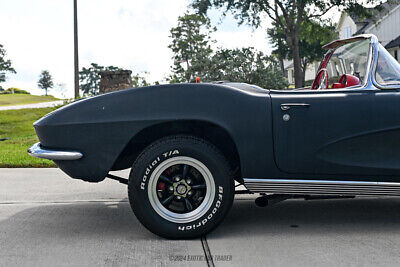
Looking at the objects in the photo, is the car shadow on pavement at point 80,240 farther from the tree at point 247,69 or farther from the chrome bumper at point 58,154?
the tree at point 247,69

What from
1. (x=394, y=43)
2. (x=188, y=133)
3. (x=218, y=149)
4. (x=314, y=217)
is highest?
(x=394, y=43)

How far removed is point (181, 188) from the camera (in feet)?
11.3

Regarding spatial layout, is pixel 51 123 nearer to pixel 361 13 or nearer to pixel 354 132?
pixel 354 132

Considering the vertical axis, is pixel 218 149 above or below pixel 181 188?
above

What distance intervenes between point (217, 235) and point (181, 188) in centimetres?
45

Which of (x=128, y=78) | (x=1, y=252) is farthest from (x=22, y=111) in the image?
(x=1, y=252)

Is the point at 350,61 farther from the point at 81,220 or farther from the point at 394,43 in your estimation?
the point at 394,43

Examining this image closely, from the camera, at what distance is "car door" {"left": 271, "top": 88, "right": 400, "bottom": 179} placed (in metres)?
3.47

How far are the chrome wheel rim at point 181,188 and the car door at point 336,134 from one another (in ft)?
1.77

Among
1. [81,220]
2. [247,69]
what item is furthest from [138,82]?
[81,220]

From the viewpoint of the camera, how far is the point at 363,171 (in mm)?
3514

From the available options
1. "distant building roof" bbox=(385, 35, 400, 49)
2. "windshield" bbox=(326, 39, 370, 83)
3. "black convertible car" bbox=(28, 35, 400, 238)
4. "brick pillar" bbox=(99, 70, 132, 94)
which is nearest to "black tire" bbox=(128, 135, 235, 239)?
"black convertible car" bbox=(28, 35, 400, 238)

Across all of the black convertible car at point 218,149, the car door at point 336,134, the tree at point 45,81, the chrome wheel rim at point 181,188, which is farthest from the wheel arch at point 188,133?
the tree at point 45,81

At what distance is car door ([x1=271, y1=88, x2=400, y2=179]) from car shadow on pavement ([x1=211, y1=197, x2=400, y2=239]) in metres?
0.52
